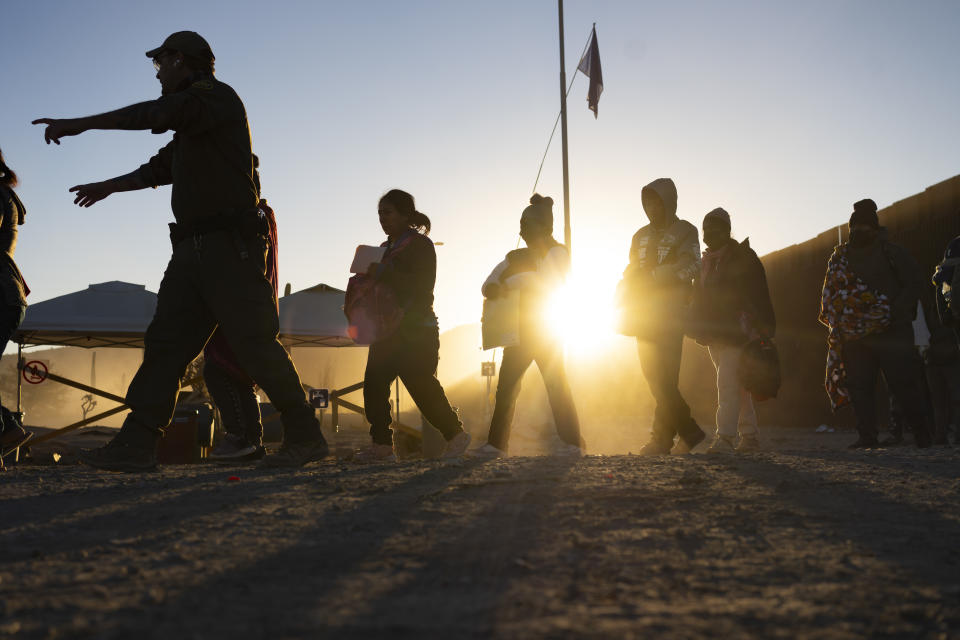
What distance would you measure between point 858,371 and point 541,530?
458cm

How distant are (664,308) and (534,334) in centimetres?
83

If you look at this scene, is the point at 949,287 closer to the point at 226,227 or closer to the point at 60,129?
the point at 226,227

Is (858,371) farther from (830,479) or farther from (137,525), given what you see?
(137,525)

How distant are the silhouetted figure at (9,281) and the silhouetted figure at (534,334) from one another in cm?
251

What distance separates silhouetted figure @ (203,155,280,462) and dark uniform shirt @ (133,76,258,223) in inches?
23.8

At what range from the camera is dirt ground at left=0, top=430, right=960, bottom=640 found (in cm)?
155

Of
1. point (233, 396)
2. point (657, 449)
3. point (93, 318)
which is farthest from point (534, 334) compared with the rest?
point (93, 318)

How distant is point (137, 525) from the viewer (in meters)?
2.47

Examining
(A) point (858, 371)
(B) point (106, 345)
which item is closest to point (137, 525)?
(A) point (858, 371)

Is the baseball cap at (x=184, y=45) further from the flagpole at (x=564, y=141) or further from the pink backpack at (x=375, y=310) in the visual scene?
the flagpole at (x=564, y=141)

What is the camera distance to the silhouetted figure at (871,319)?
6012mm

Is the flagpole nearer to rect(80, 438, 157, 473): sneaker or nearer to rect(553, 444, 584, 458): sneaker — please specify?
rect(553, 444, 584, 458): sneaker

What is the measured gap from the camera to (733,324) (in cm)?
558

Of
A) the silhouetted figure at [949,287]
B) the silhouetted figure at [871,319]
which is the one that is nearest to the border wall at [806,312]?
the silhouetted figure at [949,287]
